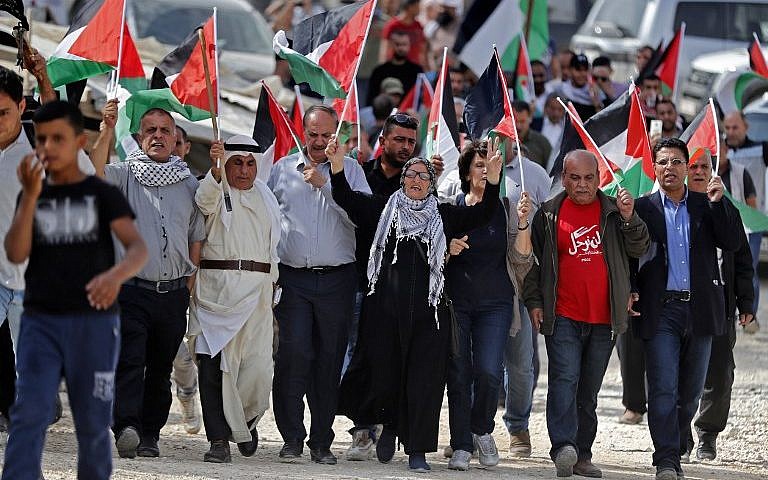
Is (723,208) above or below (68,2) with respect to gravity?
below

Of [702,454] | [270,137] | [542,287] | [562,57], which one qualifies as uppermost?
[562,57]

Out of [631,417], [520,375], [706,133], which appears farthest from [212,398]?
[706,133]

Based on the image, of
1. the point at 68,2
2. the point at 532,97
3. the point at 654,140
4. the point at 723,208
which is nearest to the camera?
the point at 723,208

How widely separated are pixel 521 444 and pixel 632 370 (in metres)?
1.22

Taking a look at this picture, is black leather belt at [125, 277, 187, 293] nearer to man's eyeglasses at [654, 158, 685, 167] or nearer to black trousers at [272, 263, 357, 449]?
black trousers at [272, 263, 357, 449]

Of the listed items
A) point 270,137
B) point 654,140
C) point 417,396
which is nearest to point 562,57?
point 654,140

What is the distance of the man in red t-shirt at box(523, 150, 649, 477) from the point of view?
9.88 m

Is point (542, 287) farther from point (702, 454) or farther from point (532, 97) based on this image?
point (532, 97)

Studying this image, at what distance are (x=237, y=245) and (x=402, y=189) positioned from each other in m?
1.03

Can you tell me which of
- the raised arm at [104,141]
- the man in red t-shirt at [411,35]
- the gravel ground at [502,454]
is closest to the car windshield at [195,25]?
the man in red t-shirt at [411,35]

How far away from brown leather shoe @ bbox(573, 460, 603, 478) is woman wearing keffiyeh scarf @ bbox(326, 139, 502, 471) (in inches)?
37.2

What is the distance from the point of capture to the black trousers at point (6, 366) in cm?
932

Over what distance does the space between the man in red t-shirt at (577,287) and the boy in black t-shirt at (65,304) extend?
11.9 feet

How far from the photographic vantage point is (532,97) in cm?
1524
